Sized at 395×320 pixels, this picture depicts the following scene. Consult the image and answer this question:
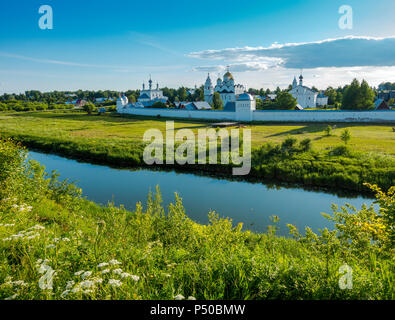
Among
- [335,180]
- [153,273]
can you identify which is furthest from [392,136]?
[153,273]

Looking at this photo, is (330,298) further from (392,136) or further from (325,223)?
(392,136)

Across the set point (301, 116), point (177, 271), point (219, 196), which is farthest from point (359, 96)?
point (177, 271)

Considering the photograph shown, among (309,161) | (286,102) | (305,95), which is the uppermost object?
(305,95)

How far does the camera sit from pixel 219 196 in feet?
37.2

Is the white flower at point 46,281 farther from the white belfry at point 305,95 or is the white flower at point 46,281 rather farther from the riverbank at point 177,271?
the white belfry at point 305,95

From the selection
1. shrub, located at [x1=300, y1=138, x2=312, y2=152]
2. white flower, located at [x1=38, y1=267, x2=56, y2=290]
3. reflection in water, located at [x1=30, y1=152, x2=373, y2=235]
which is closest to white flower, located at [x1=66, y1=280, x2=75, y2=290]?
white flower, located at [x1=38, y1=267, x2=56, y2=290]

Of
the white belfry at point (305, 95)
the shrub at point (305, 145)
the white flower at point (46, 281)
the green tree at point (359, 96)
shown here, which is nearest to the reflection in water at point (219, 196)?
the shrub at point (305, 145)

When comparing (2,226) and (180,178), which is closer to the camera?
(2,226)

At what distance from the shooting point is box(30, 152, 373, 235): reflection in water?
30.4 ft

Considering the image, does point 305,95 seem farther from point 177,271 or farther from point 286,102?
point 177,271

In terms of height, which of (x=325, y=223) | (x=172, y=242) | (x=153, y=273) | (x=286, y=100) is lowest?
(x=325, y=223)

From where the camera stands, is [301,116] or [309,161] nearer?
[309,161]

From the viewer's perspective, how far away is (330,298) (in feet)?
8.52
